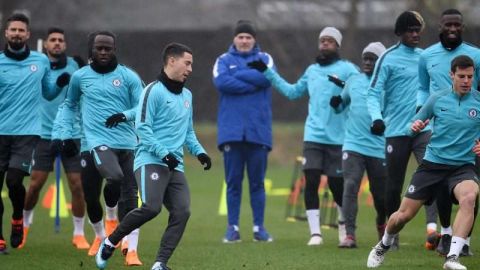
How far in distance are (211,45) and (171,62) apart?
67.5 ft

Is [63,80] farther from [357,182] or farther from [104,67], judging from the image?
[357,182]

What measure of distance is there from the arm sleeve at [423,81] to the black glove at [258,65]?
10.3 ft

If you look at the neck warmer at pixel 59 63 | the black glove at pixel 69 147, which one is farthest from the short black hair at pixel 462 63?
the neck warmer at pixel 59 63

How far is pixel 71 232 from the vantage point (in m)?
17.0

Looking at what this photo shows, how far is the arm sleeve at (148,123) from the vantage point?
11375 millimetres

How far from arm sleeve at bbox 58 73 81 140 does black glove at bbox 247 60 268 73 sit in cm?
298

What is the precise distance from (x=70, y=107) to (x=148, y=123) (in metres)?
2.11

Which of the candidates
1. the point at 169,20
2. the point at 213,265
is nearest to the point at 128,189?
the point at 213,265

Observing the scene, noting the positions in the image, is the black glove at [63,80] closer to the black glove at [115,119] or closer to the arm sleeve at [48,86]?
the arm sleeve at [48,86]

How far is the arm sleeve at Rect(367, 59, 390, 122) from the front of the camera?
13.0m

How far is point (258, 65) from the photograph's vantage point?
613 inches

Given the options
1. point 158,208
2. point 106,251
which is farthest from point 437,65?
point 106,251

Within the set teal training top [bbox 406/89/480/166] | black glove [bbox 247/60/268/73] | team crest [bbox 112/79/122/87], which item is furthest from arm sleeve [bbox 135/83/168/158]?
black glove [bbox 247/60/268/73]

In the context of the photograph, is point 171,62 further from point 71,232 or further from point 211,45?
point 211,45
